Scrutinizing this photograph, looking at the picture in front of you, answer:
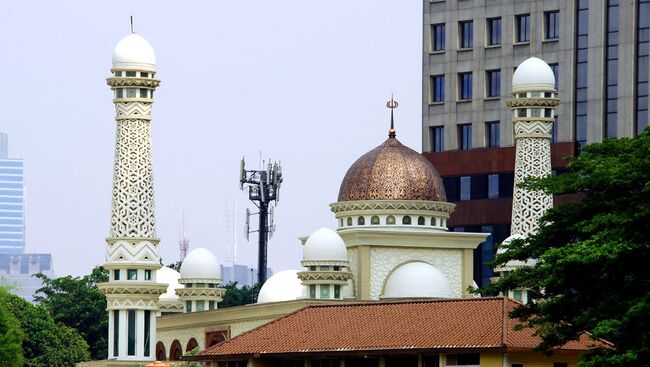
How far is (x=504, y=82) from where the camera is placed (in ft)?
405

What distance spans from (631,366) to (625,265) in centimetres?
312

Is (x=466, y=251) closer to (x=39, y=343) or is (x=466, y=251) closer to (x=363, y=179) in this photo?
(x=363, y=179)

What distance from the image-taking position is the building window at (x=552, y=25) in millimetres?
121375

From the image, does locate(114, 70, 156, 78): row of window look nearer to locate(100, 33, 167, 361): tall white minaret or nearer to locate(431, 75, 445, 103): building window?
locate(100, 33, 167, 361): tall white minaret

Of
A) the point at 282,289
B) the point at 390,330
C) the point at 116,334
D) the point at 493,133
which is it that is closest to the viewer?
the point at 390,330

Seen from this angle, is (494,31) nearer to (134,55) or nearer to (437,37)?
(437,37)

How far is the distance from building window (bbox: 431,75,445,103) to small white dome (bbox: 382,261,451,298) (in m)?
37.8

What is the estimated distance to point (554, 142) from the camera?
121062 mm

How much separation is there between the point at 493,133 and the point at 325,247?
38909mm

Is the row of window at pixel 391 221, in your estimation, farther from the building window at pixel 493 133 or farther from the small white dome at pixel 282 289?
the building window at pixel 493 133

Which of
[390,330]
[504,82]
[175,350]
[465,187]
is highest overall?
[504,82]

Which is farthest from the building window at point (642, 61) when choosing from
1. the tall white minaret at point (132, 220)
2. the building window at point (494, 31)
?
the tall white minaret at point (132, 220)

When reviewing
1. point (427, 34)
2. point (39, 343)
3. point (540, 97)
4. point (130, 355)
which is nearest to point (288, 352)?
point (130, 355)

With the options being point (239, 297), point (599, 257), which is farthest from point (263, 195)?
point (599, 257)
